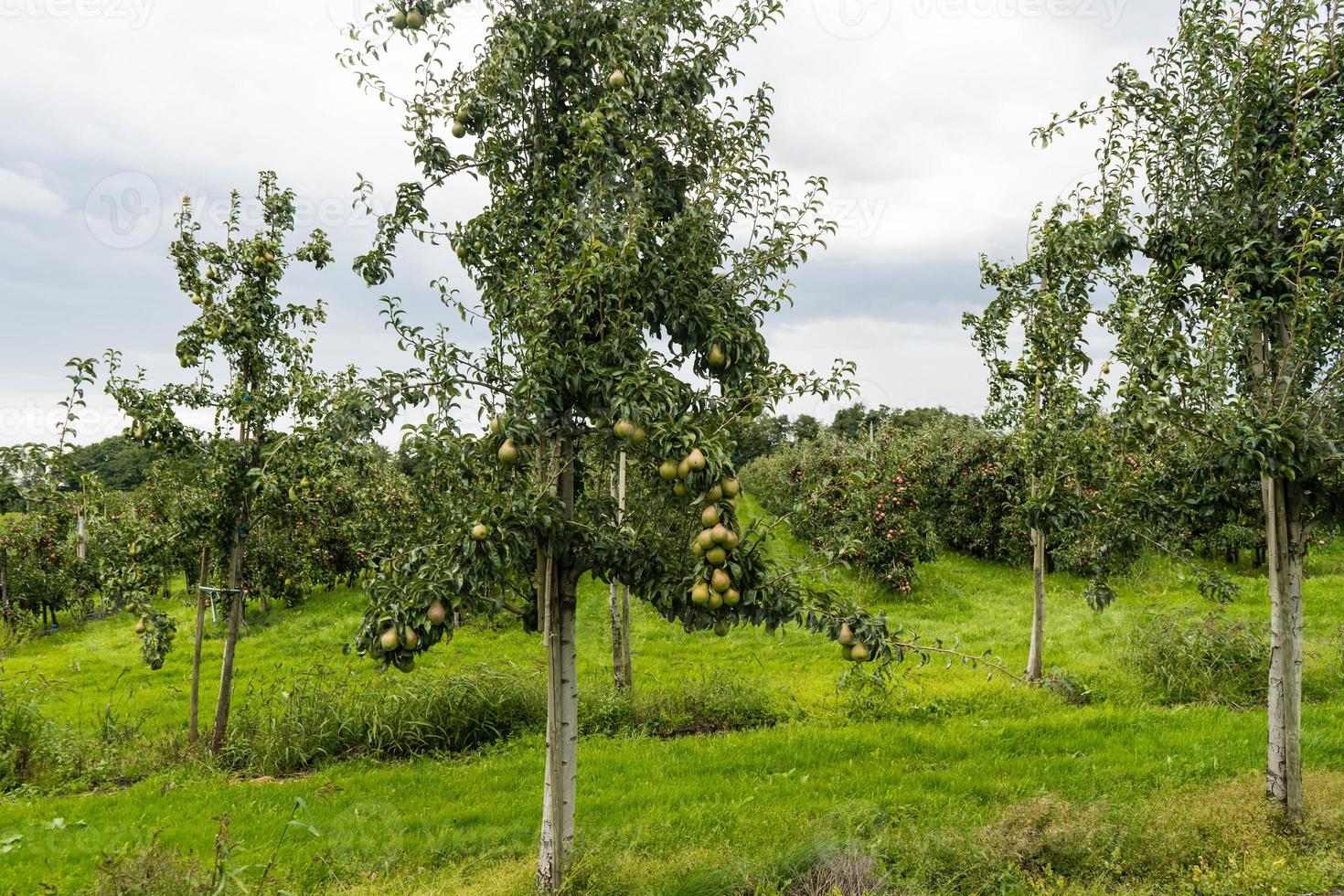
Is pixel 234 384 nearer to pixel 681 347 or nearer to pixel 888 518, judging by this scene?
pixel 681 347

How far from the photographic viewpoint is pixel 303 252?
7.96m

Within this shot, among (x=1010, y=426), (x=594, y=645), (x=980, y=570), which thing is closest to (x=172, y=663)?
(x=594, y=645)

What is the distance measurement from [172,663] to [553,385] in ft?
34.9

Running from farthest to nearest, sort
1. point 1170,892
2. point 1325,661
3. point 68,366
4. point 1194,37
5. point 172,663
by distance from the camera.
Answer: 1. point 172,663
2. point 1325,661
3. point 68,366
4. point 1194,37
5. point 1170,892

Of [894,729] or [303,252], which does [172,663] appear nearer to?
[303,252]

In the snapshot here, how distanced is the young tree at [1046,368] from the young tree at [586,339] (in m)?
2.96

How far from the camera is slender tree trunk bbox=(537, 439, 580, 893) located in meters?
4.55

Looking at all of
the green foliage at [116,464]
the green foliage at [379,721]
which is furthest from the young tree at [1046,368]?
the green foliage at [116,464]

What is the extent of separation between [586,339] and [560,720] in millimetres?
2281

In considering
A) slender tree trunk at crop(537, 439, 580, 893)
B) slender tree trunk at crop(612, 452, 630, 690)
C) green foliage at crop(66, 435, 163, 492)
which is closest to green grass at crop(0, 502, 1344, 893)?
slender tree trunk at crop(537, 439, 580, 893)

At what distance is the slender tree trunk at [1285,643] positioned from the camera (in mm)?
5391

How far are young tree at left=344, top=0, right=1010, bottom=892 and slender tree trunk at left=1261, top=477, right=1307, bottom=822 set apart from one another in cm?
343

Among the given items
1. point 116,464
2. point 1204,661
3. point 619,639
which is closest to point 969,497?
point 1204,661

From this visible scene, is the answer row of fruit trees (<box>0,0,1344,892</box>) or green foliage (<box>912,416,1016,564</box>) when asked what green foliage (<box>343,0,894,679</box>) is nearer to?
row of fruit trees (<box>0,0,1344,892</box>)
